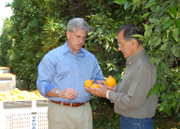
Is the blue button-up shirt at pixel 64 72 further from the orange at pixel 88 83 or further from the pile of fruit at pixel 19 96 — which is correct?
the pile of fruit at pixel 19 96

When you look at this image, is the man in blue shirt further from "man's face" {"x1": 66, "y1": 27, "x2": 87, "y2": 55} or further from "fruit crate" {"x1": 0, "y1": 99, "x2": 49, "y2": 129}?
"fruit crate" {"x1": 0, "y1": 99, "x2": 49, "y2": 129}

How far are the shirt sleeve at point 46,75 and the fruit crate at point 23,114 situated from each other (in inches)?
46.0

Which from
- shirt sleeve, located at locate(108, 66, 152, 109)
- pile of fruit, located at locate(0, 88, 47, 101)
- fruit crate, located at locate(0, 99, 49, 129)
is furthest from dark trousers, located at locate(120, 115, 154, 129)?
pile of fruit, located at locate(0, 88, 47, 101)

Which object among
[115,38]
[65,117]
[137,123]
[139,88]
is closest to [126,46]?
[139,88]

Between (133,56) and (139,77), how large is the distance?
29 cm

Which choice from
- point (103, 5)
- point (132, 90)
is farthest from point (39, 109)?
point (103, 5)

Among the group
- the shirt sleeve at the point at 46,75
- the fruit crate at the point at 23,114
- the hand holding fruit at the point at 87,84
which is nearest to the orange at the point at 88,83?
the hand holding fruit at the point at 87,84

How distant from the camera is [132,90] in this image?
2451 millimetres

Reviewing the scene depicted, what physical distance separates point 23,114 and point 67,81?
4.52ft

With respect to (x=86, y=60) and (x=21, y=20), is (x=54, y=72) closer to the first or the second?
(x=86, y=60)

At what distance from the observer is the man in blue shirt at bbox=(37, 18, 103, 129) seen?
2.97m

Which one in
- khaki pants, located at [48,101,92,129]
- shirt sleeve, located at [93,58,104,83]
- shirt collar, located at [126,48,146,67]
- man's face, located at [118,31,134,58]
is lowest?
khaki pants, located at [48,101,92,129]

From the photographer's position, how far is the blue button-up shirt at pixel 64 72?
2.96 meters

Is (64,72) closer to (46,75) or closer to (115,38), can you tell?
(46,75)
